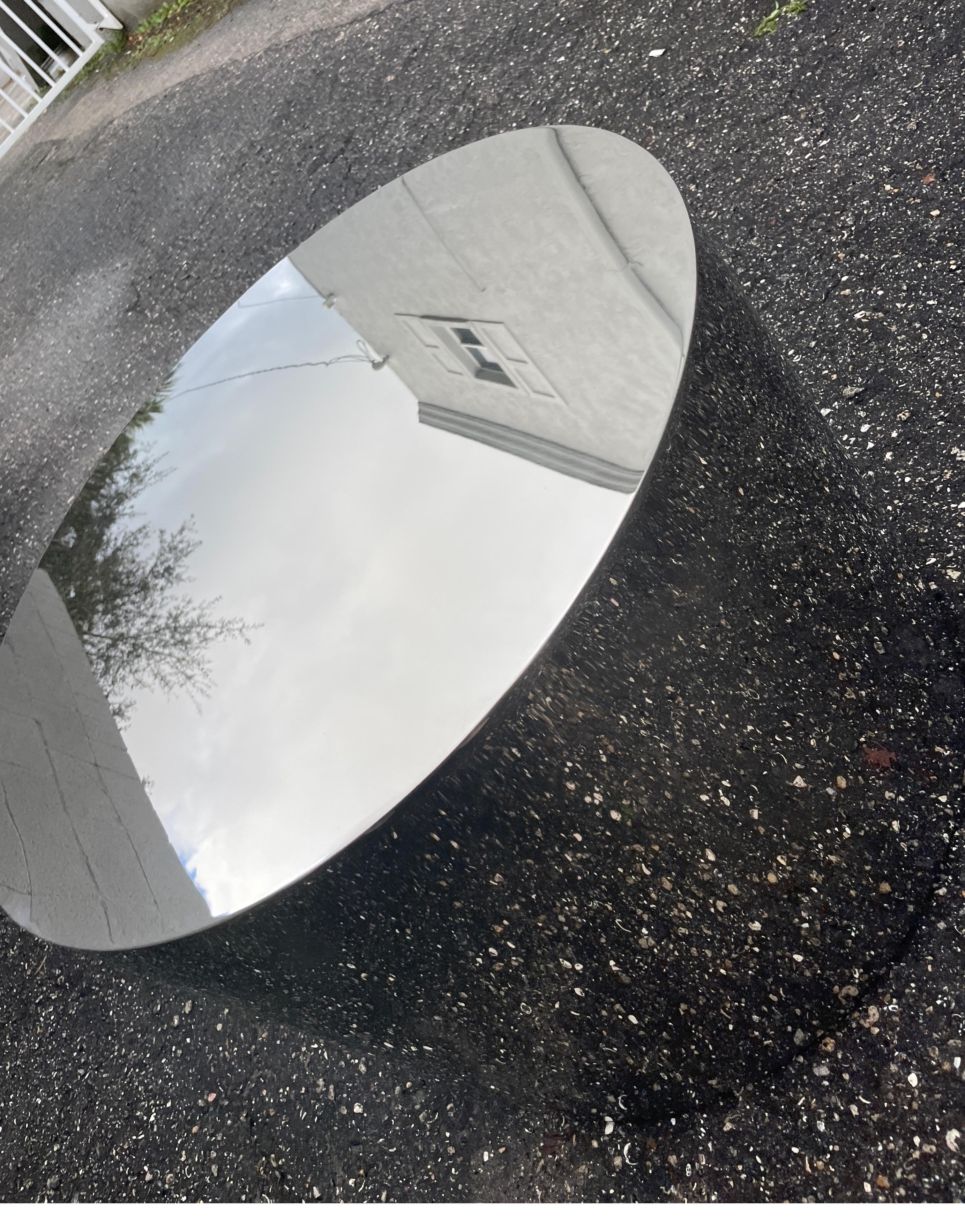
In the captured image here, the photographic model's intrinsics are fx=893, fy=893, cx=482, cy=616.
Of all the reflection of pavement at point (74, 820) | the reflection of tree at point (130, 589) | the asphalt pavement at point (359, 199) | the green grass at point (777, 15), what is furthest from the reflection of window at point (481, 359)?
the green grass at point (777, 15)

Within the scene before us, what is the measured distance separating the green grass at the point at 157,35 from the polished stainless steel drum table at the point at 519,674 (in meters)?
4.85

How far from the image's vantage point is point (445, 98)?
159 inches

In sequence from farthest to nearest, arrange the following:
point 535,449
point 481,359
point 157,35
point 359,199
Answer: point 157,35 → point 359,199 → point 481,359 → point 535,449

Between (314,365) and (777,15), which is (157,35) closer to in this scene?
(777,15)

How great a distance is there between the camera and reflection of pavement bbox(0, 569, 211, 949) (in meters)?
1.51

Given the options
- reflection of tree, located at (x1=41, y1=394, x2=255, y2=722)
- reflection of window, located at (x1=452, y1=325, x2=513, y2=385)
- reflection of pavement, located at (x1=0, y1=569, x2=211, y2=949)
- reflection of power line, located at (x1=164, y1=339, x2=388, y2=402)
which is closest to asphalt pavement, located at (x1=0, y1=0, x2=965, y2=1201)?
reflection of pavement, located at (x1=0, y1=569, x2=211, y2=949)

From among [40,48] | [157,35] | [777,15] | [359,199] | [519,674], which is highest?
[40,48]

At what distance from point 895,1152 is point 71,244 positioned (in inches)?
221

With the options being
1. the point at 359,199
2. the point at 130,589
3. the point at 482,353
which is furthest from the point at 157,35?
the point at 482,353

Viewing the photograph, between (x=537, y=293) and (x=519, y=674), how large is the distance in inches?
35.2

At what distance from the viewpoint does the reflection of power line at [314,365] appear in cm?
208

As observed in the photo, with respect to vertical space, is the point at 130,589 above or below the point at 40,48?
below

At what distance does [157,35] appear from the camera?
602 cm
